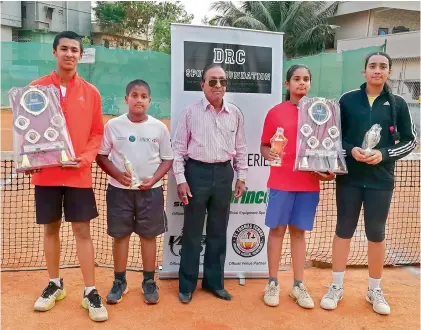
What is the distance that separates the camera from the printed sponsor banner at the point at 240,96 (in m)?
4.14

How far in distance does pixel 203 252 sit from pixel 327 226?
2656mm

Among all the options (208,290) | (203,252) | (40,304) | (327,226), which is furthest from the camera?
(327,226)

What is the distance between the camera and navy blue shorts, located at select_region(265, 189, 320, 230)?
12.2ft

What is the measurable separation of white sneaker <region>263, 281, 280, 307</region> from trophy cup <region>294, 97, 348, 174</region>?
3.74ft

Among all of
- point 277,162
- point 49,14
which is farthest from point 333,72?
point 49,14

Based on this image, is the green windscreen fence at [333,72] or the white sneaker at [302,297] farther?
the green windscreen fence at [333,72]

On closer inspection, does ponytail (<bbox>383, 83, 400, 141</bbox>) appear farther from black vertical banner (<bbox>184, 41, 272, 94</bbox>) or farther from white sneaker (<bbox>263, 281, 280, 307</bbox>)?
white sneaker (<bbox>263, 281, 280, 307</bbox>)

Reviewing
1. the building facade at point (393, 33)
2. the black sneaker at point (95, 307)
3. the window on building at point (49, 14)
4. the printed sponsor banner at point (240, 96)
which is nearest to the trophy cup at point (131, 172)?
the printed sponsor banner at point (240, 96)

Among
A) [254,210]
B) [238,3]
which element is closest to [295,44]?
[238,3]

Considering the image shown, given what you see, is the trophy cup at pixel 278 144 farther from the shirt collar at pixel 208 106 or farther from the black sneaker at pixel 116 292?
the black sneaker at pixel 116 292

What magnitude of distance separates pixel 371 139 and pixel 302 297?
151 centimetres

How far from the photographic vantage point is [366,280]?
454 centimetres

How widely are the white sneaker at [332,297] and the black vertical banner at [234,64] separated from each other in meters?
2.00

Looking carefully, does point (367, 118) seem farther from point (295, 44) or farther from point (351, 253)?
point (295, 44)
